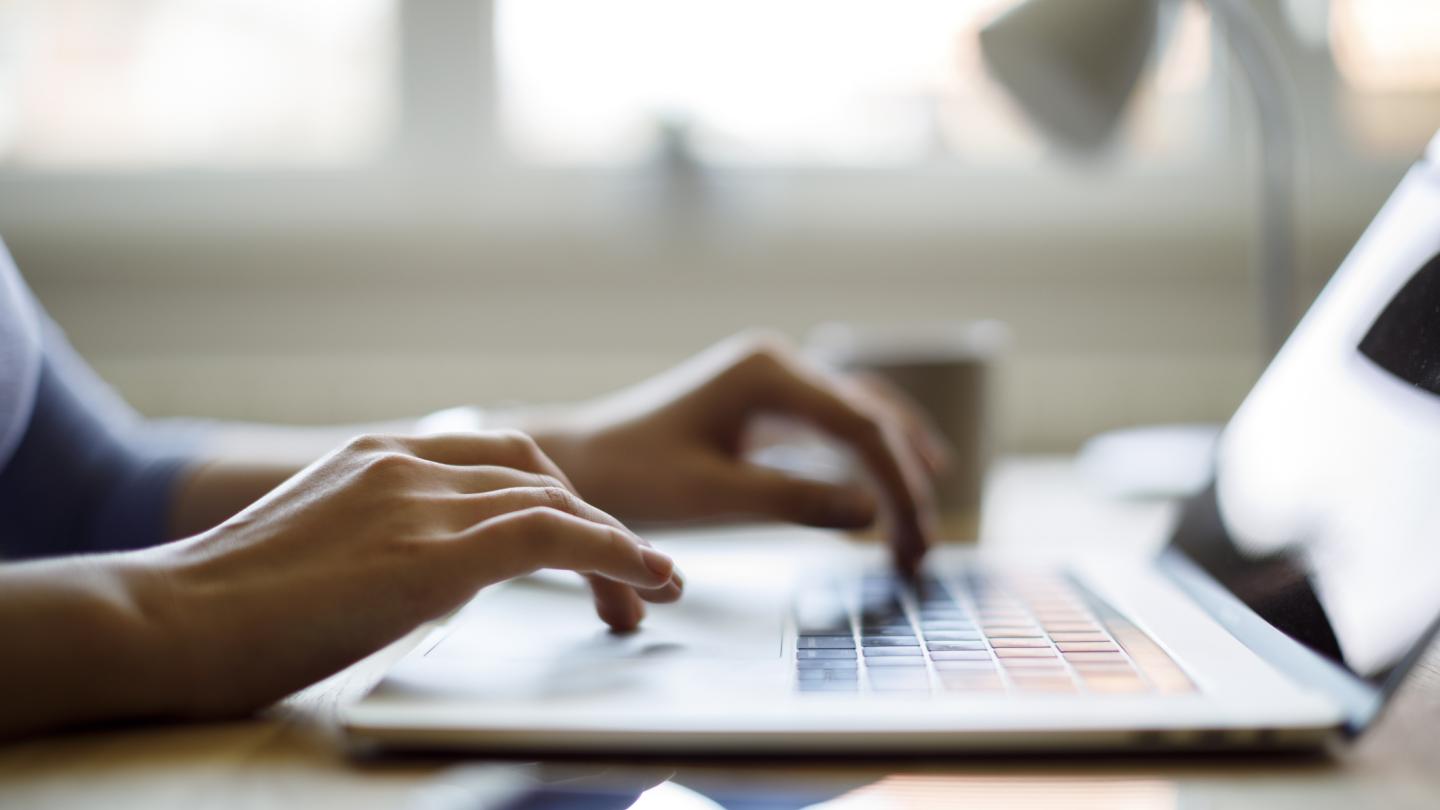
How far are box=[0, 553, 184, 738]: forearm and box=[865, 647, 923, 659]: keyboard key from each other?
0.24 metres

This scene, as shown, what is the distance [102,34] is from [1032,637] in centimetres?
160

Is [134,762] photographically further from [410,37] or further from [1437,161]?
[410,37]

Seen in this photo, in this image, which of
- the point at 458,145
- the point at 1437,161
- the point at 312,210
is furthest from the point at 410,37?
the point at 1437,161

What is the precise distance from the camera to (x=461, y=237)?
1.40 m

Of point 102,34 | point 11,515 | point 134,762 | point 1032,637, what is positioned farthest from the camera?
point 102,34

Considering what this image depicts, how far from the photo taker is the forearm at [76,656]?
1.08ft

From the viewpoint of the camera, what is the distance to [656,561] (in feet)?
1.27

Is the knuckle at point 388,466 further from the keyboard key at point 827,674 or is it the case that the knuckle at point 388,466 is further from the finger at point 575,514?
the keyboard key at point 827,674

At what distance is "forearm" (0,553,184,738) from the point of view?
33cm

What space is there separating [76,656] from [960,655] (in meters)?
0.30

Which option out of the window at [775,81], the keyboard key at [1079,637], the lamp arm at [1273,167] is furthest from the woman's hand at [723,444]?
the window at [775,81]

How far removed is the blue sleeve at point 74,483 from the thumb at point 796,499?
0.33 metres

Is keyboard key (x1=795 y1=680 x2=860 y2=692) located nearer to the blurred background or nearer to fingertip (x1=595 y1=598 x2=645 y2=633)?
fingertip (x1=595 y1=598 x2=645 y2=633)

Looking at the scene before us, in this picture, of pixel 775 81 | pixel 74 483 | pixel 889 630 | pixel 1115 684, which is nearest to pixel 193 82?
pixel 775 81
